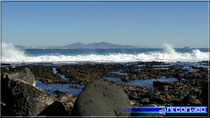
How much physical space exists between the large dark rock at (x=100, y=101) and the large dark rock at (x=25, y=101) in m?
1.31

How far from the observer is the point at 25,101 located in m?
7.60

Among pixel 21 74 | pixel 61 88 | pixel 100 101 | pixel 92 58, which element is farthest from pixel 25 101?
pixel 92 58

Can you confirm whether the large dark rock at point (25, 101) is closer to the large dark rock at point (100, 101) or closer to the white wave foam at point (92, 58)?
the large dark rock at point (100, 101)

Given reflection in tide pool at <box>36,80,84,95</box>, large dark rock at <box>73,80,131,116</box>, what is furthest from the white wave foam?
large dark rock at <box>73,80,131,116</box>

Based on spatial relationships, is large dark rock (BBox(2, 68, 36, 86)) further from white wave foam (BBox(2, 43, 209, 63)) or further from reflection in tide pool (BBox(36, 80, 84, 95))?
white wave foam (BBox(2, 43, 209, 63))

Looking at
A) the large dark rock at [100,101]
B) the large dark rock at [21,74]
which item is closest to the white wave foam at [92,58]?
the large dark rock at [21,74]

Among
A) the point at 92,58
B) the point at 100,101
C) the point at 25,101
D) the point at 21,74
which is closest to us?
the point at 100,101

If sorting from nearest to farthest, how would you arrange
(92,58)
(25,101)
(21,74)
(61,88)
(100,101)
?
(100,101)
(25,101)
(21,74)
(61,88)
(92,58)

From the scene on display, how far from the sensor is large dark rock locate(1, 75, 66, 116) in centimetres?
753

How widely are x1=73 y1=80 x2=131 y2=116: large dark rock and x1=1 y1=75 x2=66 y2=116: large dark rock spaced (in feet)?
4.31

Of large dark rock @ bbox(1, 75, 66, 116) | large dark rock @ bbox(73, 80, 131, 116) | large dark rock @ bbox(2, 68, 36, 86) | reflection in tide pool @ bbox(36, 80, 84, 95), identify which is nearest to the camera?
large dark rock @ bbox(73, 80, 131, 116)

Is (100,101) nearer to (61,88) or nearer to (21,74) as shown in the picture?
(21,74)

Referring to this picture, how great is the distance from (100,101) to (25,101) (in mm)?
2421

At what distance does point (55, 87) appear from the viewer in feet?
49.9
